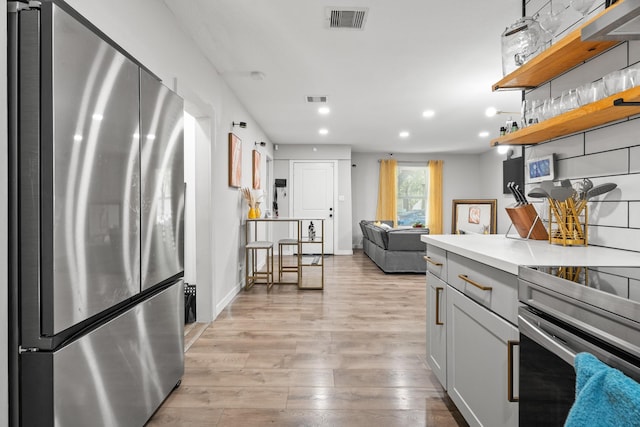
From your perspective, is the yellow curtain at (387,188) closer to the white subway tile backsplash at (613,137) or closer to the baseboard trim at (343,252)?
the baseboard trim at (343,252)

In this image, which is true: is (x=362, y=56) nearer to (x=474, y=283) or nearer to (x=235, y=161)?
(x=235, y=161)

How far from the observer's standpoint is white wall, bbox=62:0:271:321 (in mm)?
1774

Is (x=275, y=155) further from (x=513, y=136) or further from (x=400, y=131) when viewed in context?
(x=513, y=136)

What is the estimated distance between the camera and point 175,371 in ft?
6.16

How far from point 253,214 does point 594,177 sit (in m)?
3.76

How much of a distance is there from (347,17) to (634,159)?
190 centimetres

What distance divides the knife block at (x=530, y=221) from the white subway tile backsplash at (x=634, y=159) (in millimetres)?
487

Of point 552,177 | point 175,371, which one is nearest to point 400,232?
point 552,177

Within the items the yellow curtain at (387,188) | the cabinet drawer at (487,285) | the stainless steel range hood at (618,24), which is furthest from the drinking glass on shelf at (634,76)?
the yellow curtain at (387,188)

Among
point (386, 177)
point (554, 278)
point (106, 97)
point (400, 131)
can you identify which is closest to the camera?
point (554, 278)

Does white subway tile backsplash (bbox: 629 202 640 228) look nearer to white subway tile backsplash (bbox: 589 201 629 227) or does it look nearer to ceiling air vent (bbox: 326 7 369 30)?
white subway tile backsplash (bbox: 589 201 629 227)

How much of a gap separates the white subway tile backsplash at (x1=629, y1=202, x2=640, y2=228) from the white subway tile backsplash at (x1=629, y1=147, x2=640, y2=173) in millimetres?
136

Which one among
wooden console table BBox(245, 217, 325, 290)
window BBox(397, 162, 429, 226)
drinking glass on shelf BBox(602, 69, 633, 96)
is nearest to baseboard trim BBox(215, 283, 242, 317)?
wooden console table BBox(245, 217, 325, 290)

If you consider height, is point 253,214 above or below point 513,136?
below
